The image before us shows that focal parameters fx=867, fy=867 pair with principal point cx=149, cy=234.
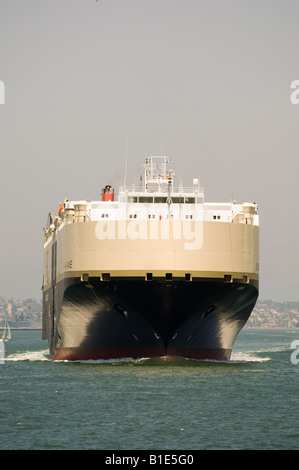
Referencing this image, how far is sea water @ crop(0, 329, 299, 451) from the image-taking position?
27.1m

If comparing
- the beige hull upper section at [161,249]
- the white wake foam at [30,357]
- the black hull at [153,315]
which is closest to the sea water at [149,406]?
the black hull at [153,315]

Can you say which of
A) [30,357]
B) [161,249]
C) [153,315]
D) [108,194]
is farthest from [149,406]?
[30,357]

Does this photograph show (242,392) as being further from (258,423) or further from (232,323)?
(232,323)

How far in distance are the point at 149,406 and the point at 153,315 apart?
10770mm

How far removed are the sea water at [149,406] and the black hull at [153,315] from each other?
0.81m

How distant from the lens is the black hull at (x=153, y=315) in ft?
142

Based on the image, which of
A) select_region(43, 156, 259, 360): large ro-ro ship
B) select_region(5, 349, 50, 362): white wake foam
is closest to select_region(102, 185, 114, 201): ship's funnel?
select_region(43, 156, 259, 360): large ro-ro ship

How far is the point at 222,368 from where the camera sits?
46031mm

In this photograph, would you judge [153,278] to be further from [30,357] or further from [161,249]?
[30,357]

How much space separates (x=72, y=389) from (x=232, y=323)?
12827 millimetres

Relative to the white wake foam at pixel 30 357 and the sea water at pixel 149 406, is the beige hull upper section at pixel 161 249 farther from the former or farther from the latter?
the white wake foam at pixel 30 357

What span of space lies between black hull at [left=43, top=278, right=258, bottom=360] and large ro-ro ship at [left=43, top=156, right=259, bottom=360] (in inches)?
2.0
